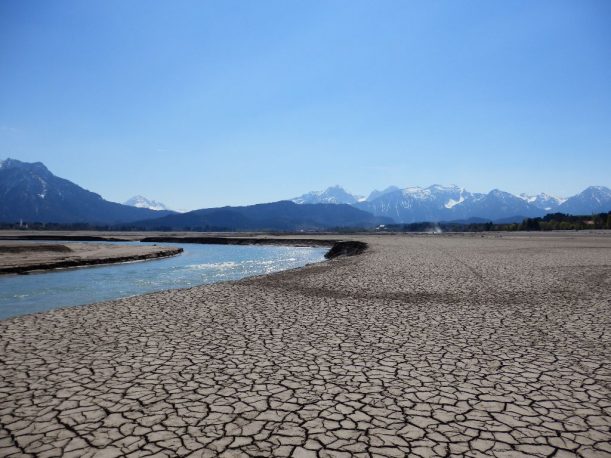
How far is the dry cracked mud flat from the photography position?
5.05 metres

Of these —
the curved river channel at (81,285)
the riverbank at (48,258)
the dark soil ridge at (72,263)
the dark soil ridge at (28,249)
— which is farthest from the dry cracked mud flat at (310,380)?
the dark soil ridge at (28,249)

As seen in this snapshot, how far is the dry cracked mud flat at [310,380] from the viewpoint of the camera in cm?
505

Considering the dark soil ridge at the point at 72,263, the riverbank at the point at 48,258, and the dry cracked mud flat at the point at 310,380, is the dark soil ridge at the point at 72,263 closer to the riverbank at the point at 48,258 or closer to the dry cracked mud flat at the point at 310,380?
the riverbank at the point at 48,258

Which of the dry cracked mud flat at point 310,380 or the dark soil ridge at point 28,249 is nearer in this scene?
the dry cracked mud flat at point 310,380

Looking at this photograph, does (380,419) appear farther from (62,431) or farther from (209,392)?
(62,431)

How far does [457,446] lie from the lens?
16.0 feet

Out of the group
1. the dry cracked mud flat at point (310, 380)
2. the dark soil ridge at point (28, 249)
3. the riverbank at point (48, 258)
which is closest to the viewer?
the dry cracked mud flat at point (310, 380)

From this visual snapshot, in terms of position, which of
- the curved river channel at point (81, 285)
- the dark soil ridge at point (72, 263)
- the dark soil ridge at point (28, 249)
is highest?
the dark soil ridge at point (28, 249)

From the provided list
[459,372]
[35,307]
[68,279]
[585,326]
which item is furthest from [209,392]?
[68,279]

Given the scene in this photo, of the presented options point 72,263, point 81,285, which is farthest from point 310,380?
point 72,263

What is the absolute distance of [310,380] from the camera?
7.08m

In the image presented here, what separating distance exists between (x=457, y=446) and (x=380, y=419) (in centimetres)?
108

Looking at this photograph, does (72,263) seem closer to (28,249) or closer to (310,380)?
(28,249)

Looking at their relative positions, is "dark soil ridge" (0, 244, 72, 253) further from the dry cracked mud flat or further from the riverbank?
the dry cracked mud flat
